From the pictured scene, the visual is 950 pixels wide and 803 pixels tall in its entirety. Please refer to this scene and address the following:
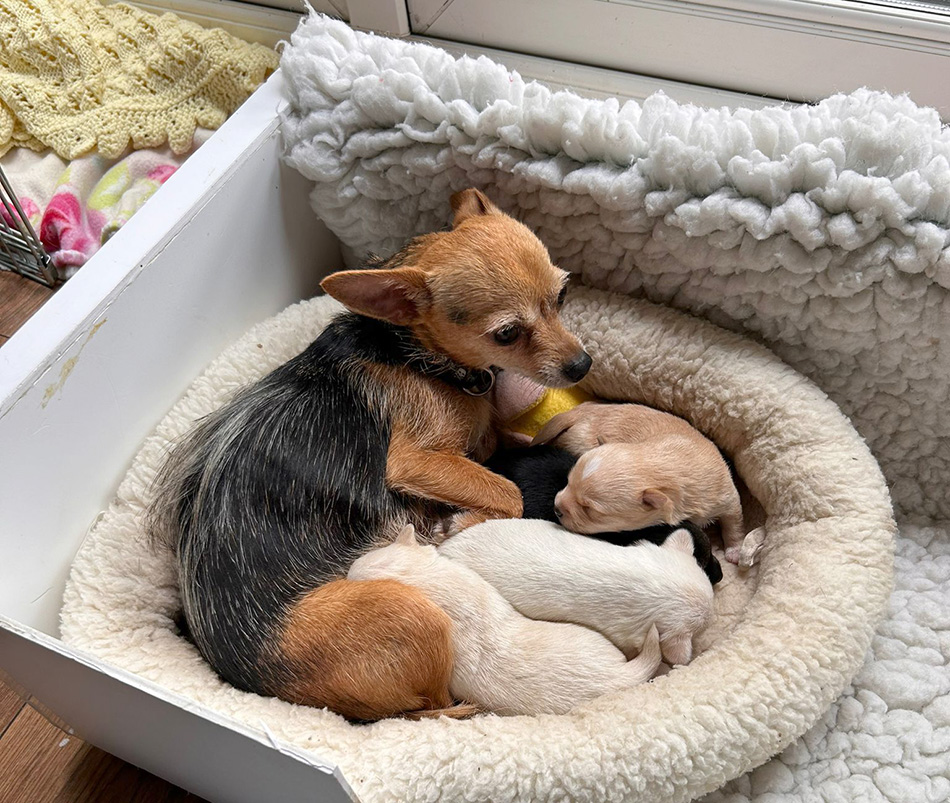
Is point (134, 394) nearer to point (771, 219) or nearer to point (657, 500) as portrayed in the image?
point (657, 500)

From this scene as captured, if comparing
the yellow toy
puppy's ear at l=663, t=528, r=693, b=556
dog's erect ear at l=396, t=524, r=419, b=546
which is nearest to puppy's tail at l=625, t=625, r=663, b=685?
puppy's ear at l=663, t=528, r=693, b=556

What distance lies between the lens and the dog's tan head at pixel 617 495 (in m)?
1.43

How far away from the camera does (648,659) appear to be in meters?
1.35

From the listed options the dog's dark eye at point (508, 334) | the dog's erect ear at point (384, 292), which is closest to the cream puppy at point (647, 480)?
the dog's dark eye at point (508, 334)

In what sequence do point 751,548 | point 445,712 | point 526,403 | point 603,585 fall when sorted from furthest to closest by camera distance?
point 526,403 < point 751,548 < point 603,585 < point 445,712

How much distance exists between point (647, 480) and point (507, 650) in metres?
0.37

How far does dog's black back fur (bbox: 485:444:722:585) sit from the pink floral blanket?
1.09m

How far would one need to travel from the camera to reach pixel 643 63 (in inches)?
70.0

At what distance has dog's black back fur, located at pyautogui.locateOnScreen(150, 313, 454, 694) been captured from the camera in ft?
4.24

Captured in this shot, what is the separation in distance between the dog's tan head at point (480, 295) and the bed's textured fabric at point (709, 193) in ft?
0.49

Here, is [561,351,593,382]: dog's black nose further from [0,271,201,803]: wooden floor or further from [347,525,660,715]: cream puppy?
[0,271,201,803]: wooden floor

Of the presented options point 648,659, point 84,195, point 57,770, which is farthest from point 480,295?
point 84,195

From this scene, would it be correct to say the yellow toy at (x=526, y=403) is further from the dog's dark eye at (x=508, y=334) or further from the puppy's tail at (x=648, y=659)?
the puppy's tail at (x=648, y=659)

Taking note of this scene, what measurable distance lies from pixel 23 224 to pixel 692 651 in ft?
5.82
